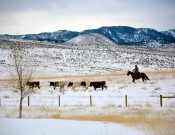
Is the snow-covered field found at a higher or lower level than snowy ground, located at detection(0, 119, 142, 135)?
lower

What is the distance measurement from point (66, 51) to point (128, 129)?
308 ft

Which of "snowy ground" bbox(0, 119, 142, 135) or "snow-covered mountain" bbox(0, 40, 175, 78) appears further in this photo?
"snow-covered mountain" bbox(0, 40, 175, 78)

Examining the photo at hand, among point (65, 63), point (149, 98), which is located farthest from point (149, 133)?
point (65, 63)

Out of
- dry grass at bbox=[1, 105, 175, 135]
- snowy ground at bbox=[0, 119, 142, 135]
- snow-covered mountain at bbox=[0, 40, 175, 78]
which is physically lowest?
dry grass at bbox=[1, 105, 175, 135]

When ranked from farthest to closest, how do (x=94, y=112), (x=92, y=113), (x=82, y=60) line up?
1. (x=82, y=60)
2. (x=94, y=112)
3. (x=92, y=113)

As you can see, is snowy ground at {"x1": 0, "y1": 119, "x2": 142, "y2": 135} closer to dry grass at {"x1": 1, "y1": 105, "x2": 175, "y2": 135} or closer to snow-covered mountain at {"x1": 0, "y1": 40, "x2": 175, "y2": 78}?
dry grass at {"x1": 1, "y1": 105, "x2": 175, "y2": 135}

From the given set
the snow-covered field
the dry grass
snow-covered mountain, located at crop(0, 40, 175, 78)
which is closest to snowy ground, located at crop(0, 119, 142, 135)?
the snow-covered field

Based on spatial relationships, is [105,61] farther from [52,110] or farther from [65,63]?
[52,110]

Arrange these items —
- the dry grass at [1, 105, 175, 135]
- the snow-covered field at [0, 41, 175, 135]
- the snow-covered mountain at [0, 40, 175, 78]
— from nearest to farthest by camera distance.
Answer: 1. the snow-covered field at [0, 41, 175, 135]
2. the dry grass at [1, 105, 175, 135]
3. the snow-covered mountain at [0, 40, 175, 78]

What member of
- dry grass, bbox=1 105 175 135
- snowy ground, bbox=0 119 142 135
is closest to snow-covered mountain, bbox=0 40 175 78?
dry grass, bbox=1 105 175 135

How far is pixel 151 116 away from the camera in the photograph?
16047 mm

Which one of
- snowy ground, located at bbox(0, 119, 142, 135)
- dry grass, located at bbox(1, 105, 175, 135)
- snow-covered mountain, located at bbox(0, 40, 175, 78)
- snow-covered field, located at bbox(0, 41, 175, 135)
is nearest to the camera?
snowy ground, located at bbox(0, 119, 142, 135)

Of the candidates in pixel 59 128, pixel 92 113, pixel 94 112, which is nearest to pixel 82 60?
pixel 94 112

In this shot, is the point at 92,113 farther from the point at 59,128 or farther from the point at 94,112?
the point at 59,128
